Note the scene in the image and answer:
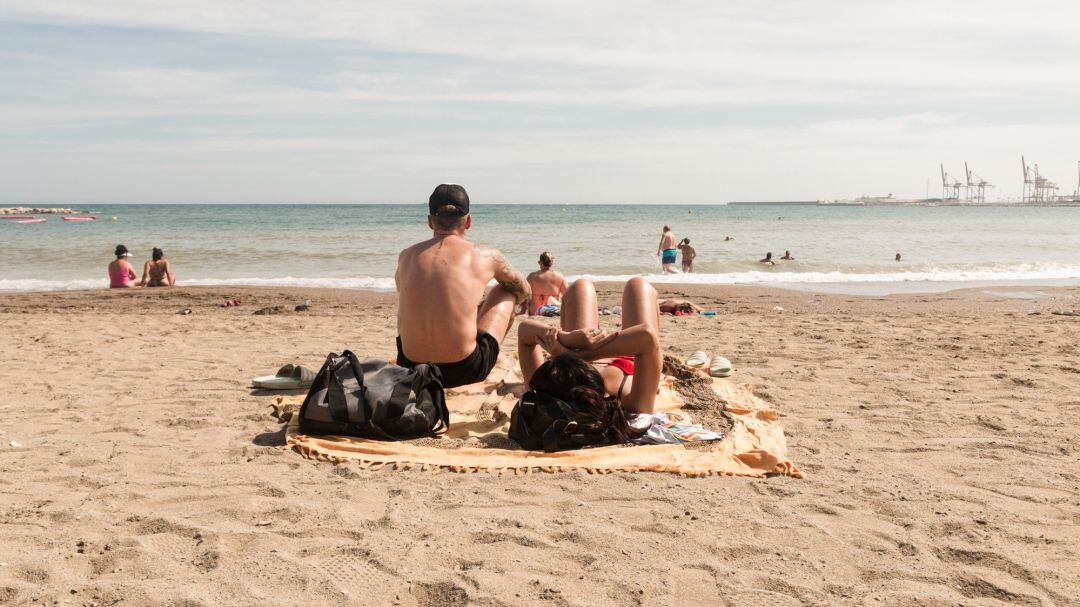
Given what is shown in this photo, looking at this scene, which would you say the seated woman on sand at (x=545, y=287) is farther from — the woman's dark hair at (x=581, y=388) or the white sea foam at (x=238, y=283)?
the woman's dark hair at (x=581, y=388)

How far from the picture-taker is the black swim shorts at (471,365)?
481 cm

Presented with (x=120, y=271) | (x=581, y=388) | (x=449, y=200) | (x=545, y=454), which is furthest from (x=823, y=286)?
(x=120, y=271)

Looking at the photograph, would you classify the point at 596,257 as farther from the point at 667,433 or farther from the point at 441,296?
the point at 667,433

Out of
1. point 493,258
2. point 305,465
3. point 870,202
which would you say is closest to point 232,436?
point 305,465

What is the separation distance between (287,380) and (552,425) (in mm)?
2511

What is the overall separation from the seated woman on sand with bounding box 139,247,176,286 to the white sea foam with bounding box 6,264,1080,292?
1.38 meters

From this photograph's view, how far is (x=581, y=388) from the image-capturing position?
393 cm

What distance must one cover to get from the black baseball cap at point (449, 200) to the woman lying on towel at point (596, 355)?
885 millimetres

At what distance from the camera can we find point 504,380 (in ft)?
17.9

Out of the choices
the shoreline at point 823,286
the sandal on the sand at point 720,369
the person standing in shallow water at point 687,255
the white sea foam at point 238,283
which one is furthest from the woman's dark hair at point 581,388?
the person standing in shallow water at point 687,255

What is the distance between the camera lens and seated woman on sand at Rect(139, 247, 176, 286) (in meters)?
14.4

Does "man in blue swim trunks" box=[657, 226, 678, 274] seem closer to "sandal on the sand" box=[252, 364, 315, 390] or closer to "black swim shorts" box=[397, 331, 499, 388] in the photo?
"sandal on the sand" box=[252, 364, 315, 390]

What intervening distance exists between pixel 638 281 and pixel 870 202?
14243 centimetres

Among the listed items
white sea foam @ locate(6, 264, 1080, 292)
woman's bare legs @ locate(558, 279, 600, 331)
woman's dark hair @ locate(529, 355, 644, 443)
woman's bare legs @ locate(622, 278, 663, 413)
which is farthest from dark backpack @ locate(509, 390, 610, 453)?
white sea foam @ locate(6, 264, 1080, 292)
